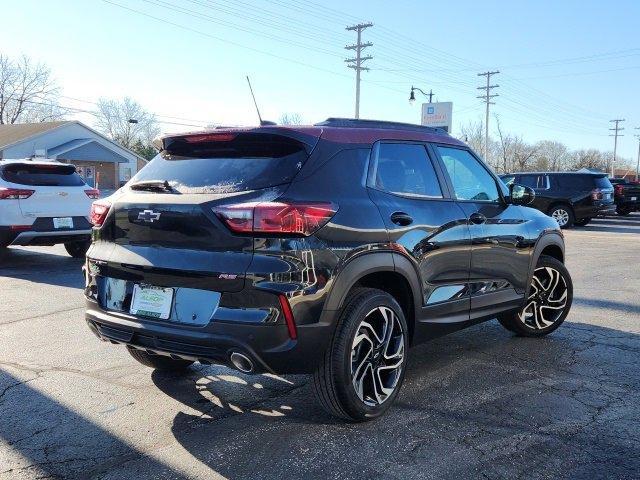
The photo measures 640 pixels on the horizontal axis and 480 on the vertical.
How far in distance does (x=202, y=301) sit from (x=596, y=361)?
3.36 metres

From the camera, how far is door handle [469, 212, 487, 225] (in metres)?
4.47

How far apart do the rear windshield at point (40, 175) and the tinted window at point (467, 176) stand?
6.89m

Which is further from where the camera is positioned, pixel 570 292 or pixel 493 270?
pixel 570 292

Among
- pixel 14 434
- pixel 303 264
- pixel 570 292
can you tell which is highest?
pixel 303 264

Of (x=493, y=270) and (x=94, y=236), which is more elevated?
(x=94, y=236)

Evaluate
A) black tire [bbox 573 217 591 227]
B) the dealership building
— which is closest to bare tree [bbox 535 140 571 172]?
the dealership building

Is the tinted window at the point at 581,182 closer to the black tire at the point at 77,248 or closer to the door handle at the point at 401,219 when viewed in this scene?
the black tire at the point at 77,248

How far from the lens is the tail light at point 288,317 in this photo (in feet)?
10.1

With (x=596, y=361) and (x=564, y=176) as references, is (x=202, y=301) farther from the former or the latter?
(x=564, y=176)

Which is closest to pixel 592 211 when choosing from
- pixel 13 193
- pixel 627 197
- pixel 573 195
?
pixel 573 195

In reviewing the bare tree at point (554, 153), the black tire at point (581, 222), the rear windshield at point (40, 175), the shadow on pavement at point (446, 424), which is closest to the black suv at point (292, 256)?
the shadow on pavement at point (446, 424)

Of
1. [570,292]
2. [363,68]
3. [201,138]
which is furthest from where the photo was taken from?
[363,68]

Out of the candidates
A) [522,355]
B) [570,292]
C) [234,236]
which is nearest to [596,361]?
[522,355]

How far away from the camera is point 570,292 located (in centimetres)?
565
